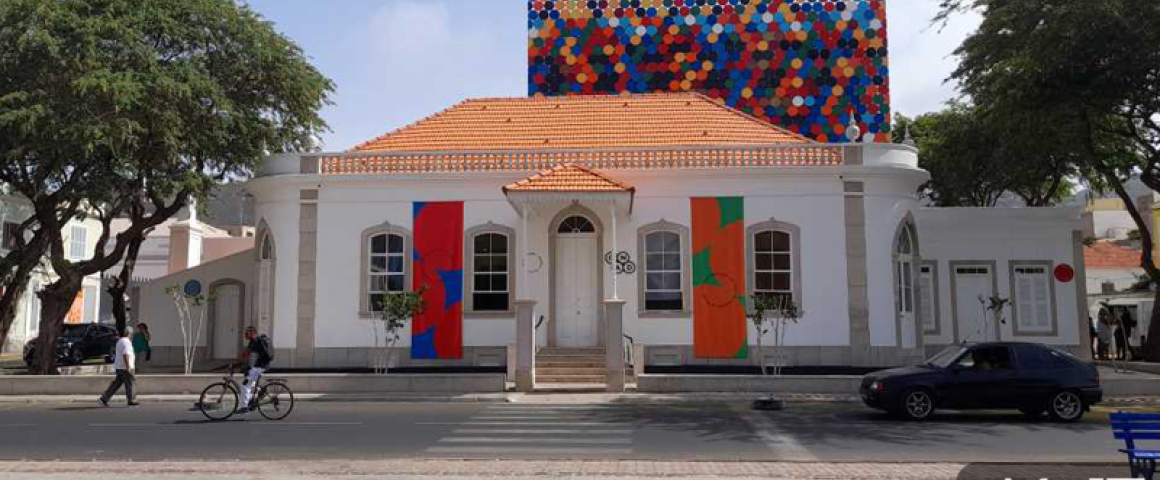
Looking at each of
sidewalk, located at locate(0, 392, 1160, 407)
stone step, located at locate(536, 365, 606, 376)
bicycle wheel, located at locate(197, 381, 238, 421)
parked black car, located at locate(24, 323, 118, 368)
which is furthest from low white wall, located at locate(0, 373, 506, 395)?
parked black car, located at locate(24, 323, 118, 368)

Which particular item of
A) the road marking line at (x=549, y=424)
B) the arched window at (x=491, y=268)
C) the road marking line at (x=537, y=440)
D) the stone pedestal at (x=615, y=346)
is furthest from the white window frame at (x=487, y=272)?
the road marking line at (x=537, y=440)

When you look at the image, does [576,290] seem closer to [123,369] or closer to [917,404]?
[917,404]

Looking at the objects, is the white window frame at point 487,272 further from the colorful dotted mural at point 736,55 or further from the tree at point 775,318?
the colorful dotted mural at point 736,55

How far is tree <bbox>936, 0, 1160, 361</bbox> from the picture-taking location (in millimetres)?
19641

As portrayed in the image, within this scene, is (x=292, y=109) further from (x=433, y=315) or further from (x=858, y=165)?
(x=858, y=165)

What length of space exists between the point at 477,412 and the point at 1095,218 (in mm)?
57197

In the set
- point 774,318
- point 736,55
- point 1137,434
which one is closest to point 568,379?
point 774,318

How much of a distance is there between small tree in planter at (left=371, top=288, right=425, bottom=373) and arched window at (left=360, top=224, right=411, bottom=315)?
1.31 feet

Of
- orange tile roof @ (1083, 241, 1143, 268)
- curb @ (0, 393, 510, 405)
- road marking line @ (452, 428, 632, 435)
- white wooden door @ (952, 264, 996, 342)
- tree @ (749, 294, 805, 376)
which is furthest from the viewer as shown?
orange tile roof @ (1083, 241, 1143, 268)

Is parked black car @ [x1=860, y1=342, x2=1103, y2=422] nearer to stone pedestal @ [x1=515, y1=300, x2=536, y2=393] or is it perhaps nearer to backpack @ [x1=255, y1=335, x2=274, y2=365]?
stone pedestal @ [x1=515, y1=300, x2=536, y2=393]

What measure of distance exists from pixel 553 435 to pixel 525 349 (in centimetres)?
608

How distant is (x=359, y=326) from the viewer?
21844mm

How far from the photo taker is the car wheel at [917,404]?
14.6 m

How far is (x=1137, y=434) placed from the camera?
845cm
